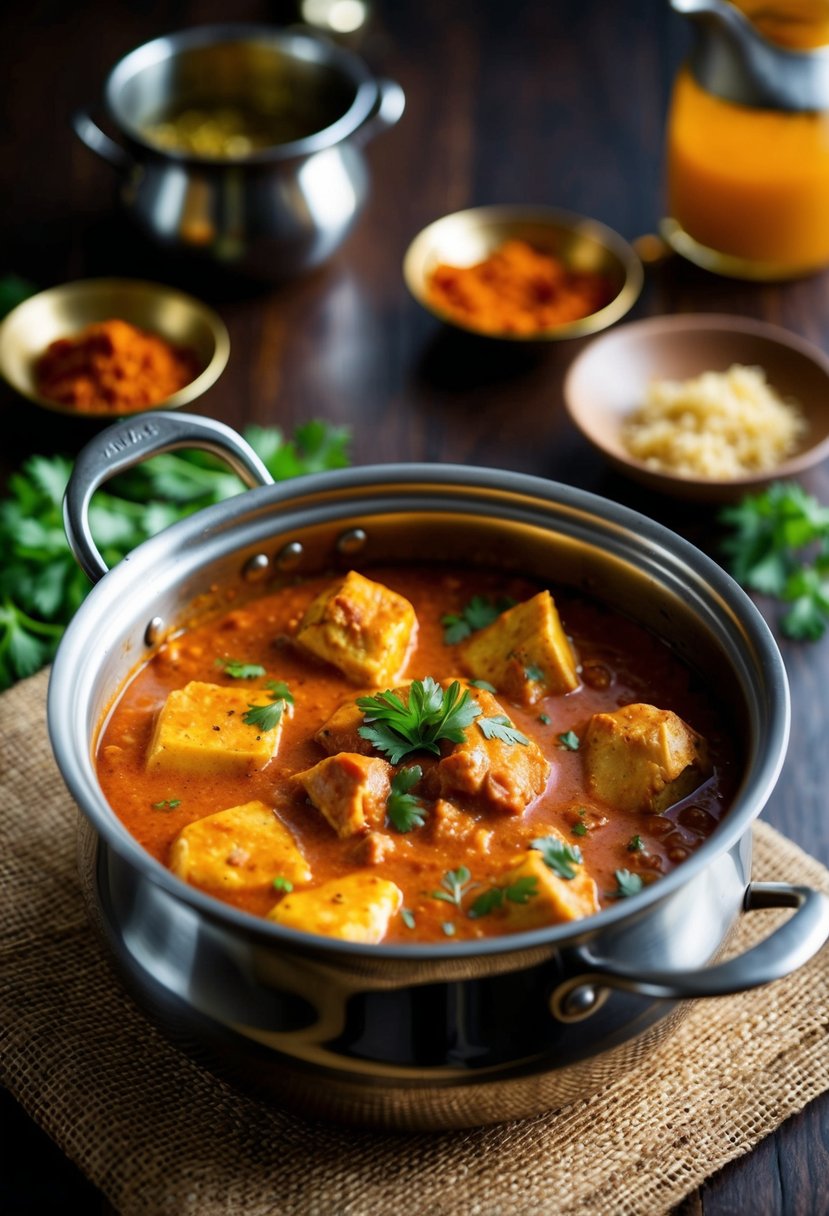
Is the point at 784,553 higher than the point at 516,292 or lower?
lower

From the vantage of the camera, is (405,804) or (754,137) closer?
(405,804)

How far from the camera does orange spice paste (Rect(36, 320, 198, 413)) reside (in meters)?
4.25

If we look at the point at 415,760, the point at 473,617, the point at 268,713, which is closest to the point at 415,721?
the point at 415,760

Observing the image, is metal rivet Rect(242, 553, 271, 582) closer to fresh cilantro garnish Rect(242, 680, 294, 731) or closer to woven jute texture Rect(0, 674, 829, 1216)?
fresh cilantro garnish Rect(242, 680, 294, 731)

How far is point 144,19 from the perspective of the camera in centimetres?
621

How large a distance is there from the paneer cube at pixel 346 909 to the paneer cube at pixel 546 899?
0.20 meters

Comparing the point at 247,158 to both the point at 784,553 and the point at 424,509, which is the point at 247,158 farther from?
the point at 784,553

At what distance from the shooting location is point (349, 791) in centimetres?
257

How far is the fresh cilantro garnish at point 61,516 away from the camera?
3607mm

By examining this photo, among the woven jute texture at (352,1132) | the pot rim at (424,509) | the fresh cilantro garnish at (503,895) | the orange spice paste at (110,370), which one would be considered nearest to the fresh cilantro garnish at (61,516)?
the orange spice paste at (110,370)

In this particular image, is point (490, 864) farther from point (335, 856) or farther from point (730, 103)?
point (730, 103)

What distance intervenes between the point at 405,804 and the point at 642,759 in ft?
1.46

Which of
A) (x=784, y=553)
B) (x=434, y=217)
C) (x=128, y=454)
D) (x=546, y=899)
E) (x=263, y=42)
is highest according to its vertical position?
(x=128, y=454)

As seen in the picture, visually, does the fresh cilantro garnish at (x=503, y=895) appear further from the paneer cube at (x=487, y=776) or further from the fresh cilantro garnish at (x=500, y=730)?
the fresh cilantro garnish at (x=500, y=730)
